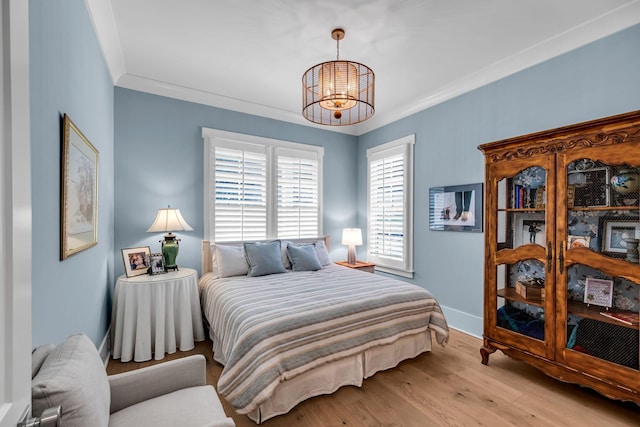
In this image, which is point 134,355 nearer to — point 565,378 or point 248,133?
point 248,133

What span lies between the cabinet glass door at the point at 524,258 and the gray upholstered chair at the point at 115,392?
2363mm

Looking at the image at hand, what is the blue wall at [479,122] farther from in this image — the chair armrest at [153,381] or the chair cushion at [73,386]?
the chair cushion at [73,386]

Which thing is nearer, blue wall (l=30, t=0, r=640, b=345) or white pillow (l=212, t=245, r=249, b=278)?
blue wall (l=30, t=0, r=640, b=345)

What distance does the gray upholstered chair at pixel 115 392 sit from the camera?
3.01ft

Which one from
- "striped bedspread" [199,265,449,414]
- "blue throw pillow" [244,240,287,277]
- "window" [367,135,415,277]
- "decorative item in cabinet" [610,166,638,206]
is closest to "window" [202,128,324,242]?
"blue throw pillow" [244,240,287,277]

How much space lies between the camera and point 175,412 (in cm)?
131

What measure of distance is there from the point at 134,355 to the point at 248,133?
280cm

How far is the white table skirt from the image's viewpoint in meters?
2.66

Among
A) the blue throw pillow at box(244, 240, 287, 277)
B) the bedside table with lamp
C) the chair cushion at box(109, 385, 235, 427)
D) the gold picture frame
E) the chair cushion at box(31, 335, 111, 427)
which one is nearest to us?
the chair cushion at box(31, 335, 111, 427)

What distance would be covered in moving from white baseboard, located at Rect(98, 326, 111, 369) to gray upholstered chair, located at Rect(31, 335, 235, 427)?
147 centimetres

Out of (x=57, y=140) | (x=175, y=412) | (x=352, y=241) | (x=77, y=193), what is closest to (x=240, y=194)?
(x=352, y=241)

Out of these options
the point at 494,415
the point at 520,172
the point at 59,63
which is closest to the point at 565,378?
the point at 494,415

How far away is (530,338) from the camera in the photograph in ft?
7.82

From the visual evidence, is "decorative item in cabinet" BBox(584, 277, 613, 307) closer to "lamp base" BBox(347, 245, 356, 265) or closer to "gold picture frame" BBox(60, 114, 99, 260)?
"lamp base" BBox(347, 245, 356, 265)
